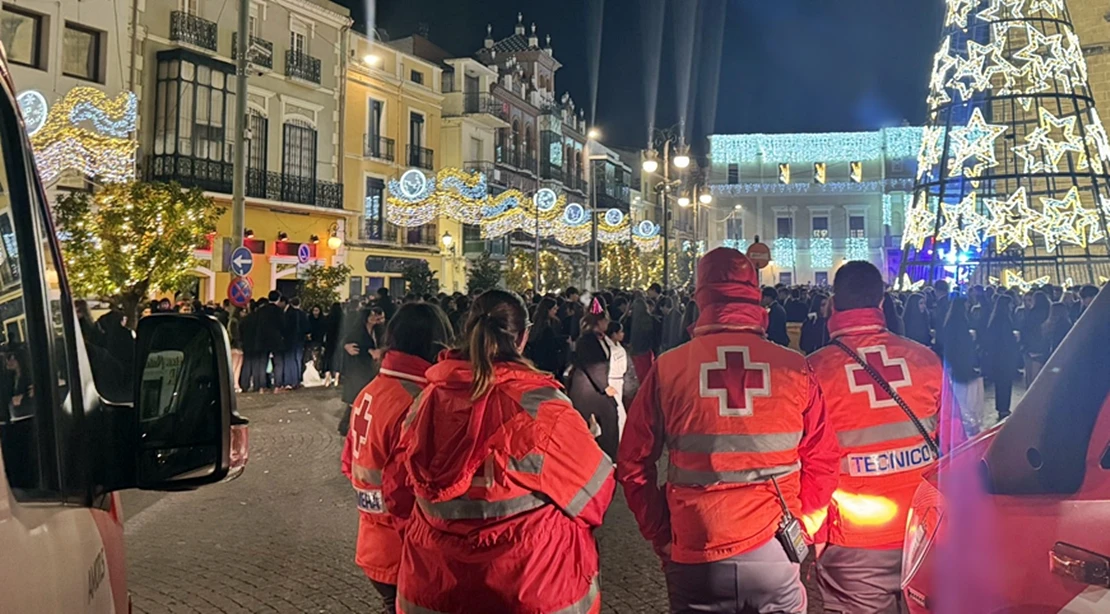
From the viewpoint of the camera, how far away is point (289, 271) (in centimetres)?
2805

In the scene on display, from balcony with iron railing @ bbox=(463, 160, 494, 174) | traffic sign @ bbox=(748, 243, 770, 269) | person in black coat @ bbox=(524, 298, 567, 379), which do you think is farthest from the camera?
balcony with iron railing @ bbox=(463, 160, 494, 174)

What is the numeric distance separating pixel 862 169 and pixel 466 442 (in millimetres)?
56181

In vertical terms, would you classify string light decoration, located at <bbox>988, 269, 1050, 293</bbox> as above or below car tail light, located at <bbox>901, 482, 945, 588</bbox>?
above

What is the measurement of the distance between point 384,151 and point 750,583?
33.4 m

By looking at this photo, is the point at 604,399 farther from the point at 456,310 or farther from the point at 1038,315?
the point at 1038,315

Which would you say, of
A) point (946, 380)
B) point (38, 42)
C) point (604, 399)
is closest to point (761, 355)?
point (946, 380)

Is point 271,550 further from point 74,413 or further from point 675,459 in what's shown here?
point 74,413

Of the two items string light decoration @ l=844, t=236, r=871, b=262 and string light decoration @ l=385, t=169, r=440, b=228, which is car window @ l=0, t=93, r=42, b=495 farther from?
string light decoration @ l=844, t=236, r=871, b=262

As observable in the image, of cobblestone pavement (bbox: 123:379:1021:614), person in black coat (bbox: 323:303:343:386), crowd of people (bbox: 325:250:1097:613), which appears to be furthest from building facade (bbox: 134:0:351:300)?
crowd of people (bbox: 325:250:1097:613)

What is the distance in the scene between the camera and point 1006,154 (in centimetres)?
2372

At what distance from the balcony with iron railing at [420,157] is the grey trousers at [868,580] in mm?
34091

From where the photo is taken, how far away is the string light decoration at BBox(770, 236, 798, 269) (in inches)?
2162

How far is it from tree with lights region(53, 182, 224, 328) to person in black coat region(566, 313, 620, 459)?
10.3 meters

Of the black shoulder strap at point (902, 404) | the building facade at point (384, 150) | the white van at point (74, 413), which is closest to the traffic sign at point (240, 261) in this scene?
the black shoulder strap at point (902, 404)
